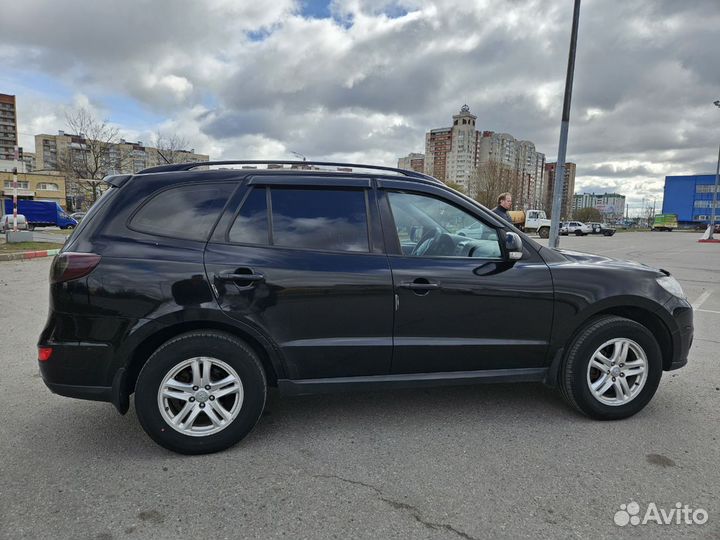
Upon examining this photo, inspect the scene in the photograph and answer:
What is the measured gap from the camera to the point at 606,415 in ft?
11.0

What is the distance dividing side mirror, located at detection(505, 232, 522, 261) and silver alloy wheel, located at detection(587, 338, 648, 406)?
2.98ft

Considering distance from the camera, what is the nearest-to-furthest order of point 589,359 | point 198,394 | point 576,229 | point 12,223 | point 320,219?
point 198,394
point 320,219
point 589,359
point 12,223
point 576,229

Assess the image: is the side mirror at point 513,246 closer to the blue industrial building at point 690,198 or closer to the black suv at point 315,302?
the black suv at point 315,302

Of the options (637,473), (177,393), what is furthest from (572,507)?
(177,393)

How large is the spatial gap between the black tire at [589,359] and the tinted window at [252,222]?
90.1 inches

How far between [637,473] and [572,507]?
23.6 inches

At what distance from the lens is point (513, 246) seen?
3133mm

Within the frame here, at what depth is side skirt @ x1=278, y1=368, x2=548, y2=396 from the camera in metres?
3.02

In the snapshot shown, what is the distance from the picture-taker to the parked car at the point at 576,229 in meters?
47.9

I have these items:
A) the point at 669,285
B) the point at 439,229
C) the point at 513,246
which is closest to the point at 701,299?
the point at 669,285

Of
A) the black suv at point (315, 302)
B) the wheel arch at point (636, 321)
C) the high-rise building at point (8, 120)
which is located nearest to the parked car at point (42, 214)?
the black suv at point (315, 302)

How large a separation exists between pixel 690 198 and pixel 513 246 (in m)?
88.8

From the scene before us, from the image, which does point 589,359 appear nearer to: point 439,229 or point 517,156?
point 439,229

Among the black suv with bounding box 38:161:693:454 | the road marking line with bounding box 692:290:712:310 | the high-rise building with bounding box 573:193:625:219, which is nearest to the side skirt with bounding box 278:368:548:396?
the black suv with bounding box 38:161:693:454
